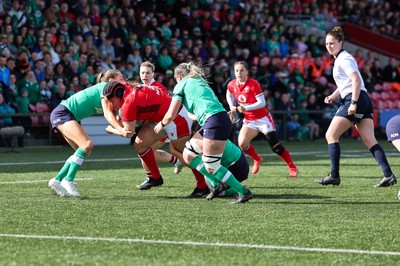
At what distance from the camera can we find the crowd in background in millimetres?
22531

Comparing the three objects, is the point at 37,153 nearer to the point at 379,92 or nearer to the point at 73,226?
the point at 73,226

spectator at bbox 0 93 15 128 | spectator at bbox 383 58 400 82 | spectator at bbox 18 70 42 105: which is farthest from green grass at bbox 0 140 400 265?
spectator at bbox 383 58 400 82

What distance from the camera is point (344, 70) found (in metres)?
12.6

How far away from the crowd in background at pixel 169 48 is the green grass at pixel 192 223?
8.34m

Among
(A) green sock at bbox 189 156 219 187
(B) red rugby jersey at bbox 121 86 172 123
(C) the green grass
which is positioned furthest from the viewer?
(B) red rugby jersey at bbox 121 86 172 123

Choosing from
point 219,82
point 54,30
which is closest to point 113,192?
point 54,30

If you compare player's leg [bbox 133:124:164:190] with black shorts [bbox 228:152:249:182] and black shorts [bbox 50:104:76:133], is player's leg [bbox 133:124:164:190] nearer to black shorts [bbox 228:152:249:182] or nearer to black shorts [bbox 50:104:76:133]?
black shorts [bbox 50:104:76:133]

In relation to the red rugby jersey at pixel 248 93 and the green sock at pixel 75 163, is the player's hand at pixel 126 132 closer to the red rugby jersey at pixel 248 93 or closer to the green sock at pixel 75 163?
the green sock at pixel 75 163

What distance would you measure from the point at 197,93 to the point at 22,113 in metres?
12.2

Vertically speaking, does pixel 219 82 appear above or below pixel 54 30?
A: below

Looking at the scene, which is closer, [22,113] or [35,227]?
[35,227]

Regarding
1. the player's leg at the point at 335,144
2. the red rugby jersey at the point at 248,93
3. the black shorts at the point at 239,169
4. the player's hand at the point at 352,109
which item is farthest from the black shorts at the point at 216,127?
the red rugby jersey at the point at 248,93

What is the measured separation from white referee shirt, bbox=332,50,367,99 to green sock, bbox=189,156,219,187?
271 centimetres

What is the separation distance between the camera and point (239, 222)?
28.9 feet
